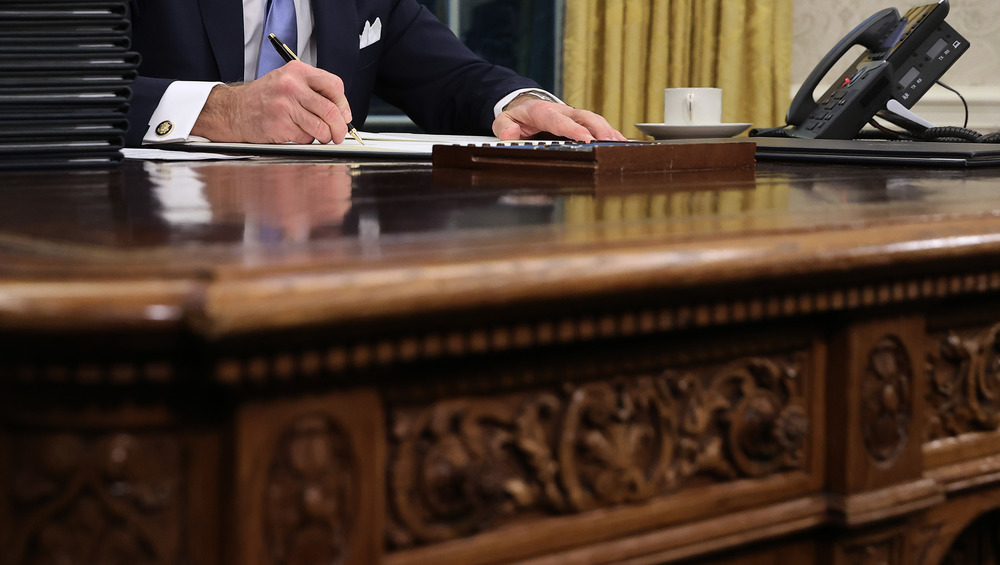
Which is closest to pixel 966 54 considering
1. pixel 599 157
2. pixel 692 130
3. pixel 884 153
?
pixel 692 130

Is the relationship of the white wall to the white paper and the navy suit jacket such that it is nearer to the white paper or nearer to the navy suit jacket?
the navy suit jacket

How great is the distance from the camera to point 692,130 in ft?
4.42

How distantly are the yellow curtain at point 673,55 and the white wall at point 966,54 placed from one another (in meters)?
0.15

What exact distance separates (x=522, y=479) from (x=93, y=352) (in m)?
0.15

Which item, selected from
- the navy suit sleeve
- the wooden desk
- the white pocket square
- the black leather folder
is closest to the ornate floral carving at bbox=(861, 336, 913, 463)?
the wooden desk

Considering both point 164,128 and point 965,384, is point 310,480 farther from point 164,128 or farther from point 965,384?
point 164,128

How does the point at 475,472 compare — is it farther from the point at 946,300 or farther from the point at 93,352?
the point at 946,300

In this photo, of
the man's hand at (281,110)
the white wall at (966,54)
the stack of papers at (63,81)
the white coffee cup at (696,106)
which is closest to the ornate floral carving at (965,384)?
the stack of papers at (63,81)

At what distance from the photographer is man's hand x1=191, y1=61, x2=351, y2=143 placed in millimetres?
1304

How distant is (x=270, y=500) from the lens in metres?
0.30

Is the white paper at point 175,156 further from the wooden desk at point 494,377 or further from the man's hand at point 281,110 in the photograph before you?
the wooden desk at point 494,377

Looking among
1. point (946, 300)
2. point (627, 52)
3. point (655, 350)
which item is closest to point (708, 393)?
point (655, 350)

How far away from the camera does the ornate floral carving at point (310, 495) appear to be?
0.30m

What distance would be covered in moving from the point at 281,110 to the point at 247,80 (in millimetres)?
563
